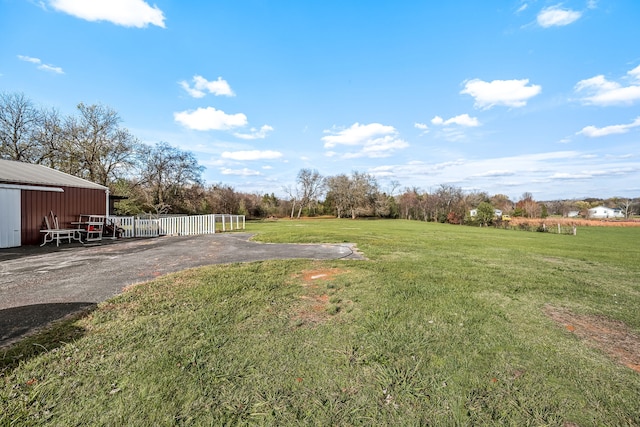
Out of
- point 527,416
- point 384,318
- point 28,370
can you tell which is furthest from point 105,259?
point 527,416

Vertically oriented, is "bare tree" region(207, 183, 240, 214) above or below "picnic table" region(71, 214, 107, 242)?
above

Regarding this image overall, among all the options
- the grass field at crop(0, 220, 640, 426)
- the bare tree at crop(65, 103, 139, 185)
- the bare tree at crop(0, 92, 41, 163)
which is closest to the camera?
the grass field at crop(0, 220, 640, 426)

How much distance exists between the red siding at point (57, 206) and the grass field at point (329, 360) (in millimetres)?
9929

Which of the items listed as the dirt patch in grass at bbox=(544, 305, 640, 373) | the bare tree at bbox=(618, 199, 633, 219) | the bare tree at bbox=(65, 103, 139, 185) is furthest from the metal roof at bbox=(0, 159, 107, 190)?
the bare tree at bbox=(618, 199, 633, 219)

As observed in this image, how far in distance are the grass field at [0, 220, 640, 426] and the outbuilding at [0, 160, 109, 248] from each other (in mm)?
9731

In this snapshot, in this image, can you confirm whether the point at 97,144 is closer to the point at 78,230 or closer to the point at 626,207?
the point at 78,230

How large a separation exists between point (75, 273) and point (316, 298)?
507cm

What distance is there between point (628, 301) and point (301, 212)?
48.7 meters

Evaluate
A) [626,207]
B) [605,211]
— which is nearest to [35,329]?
[626,207]

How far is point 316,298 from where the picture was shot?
426 cm

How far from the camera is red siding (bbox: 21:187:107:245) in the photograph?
10.5 m

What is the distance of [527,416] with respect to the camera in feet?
6.41

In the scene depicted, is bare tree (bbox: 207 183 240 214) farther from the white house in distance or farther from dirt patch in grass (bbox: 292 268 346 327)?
the white house in distance

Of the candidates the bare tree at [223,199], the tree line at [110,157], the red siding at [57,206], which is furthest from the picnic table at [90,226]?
the bare tree at [223,199]
